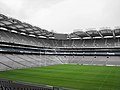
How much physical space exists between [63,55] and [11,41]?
28.0 m

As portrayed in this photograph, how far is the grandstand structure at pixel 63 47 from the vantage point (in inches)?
1980

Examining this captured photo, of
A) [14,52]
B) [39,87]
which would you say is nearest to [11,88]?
[39,87]

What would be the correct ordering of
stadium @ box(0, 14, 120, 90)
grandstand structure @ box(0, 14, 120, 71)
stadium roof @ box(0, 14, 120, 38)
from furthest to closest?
grandstand structure @ box(0, 14, 120, 71), stadium @ box(0, 14, 120, 90), stadium roof @ box(0, 14, 120, 38)

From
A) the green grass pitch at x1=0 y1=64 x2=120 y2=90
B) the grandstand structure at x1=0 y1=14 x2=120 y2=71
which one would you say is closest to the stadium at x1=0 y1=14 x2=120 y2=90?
the grandstand structure at x1=0 y1=14 x2=120 y2=71

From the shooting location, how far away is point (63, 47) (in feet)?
223

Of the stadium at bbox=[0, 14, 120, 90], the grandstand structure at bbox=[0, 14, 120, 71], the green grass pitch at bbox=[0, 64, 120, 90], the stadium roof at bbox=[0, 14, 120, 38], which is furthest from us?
the grandstand structure at bbox=[0, 14, 120, 71]

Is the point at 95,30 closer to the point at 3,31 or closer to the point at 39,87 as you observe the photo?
the point at 3,31

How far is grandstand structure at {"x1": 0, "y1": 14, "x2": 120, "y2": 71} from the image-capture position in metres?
50.3

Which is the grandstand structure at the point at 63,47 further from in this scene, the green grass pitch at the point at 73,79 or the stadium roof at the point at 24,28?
the green grass pitch at the point at 73,79

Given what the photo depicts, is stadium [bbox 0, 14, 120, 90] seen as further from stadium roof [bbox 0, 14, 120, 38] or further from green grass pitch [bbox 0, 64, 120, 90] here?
green grass pitch [bbox 0, 64, 120, 90]

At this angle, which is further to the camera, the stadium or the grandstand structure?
the grandstand structure

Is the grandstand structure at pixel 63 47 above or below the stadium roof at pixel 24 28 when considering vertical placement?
below

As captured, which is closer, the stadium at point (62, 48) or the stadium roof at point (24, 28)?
the stadium roof at point (24, 28)

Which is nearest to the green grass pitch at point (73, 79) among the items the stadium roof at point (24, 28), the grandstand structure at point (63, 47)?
the stadium roof at point (24, 28)
